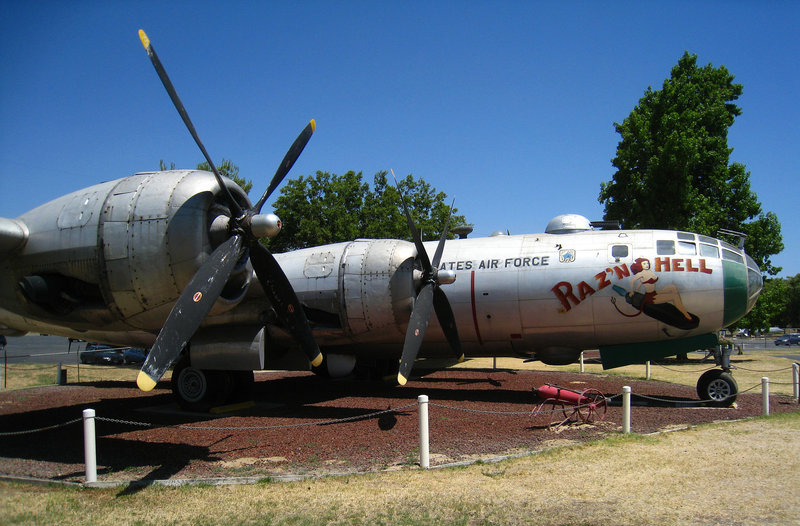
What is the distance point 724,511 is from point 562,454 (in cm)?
273

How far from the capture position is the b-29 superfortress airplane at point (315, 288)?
9.87m

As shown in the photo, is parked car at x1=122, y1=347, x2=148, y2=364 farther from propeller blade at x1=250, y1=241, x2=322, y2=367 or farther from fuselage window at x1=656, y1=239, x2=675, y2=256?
fuselage window at x1=656, y1=239, x2=675, y2=256

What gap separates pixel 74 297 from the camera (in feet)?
34.1

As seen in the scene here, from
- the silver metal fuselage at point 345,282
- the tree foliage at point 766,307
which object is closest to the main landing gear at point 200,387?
the silver metal fuselage at point 345,282

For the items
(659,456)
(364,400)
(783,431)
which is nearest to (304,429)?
(364,400)

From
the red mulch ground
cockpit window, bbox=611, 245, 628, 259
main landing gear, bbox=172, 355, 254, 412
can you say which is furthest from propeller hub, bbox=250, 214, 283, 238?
cockpit window, bbox=611, 245, 628, 259

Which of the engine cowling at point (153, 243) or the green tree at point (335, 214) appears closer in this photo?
→ the engine cowling at point (153, 243)

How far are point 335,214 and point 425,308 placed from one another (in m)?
25.4

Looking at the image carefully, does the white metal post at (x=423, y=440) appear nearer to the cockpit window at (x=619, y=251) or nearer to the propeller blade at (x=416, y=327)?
the propeller blade at (x=416, y=327)

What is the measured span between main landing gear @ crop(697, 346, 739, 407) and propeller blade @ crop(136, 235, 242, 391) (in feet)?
36.2

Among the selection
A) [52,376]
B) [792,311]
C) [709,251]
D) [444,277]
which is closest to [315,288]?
[444,277]

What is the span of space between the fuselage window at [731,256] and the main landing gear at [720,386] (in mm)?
2244

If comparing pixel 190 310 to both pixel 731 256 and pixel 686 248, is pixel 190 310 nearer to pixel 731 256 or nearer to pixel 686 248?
pixel 686 248

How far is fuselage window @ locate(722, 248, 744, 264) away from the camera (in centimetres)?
1298
